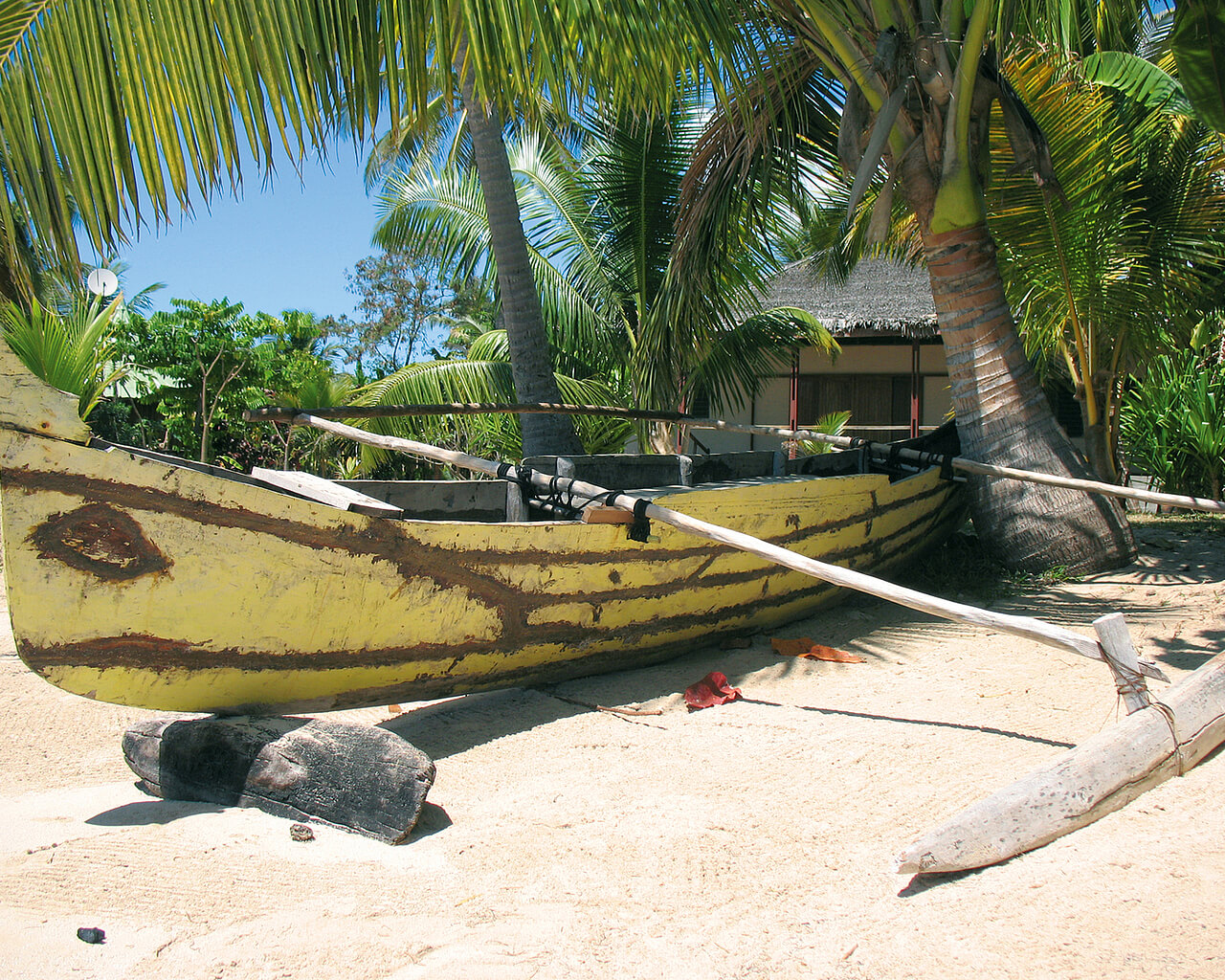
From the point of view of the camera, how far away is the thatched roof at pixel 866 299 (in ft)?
34.7

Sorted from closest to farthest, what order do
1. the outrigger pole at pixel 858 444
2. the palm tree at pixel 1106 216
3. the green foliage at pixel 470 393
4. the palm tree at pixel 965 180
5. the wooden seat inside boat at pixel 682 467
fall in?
the outrigger pole at pixel 858 444 → the wooden seat inside boat at pixel 682 467 → the palm tree at pixel 965 180 → the palm tree at pixel 1106 216 → the green foliage at pixel 470 393

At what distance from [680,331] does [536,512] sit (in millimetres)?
3426

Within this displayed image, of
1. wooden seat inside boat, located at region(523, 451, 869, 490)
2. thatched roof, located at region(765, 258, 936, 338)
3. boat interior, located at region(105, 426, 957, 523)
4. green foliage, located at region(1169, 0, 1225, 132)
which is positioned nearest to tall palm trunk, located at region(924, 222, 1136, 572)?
boat interior, located at region(105, 426, 957, 523)

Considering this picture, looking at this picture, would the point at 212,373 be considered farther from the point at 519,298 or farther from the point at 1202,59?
the point at 1202,59

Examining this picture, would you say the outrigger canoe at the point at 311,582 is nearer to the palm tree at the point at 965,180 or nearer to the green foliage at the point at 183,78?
the green foliage at the point at 183,78

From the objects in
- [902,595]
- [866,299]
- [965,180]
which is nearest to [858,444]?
[965,180]

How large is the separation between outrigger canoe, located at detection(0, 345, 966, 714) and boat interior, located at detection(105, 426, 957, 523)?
0.03 metres

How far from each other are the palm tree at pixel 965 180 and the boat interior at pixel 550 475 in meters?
0.66

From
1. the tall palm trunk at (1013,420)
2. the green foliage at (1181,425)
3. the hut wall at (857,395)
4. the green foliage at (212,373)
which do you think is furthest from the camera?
the hut wall at (857,395)

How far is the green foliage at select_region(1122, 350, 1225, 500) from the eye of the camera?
26.7 ft

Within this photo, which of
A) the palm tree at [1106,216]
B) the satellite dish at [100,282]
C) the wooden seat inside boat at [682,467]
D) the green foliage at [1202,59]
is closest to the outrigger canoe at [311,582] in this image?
the wooden seat inside boat at [682,467]

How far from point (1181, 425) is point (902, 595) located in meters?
7.18

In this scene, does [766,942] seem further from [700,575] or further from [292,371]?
[292,371]

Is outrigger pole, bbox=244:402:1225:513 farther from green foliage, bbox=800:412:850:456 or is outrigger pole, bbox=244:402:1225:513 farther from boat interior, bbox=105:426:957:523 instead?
green foliage, bbox=800:412:850:456
